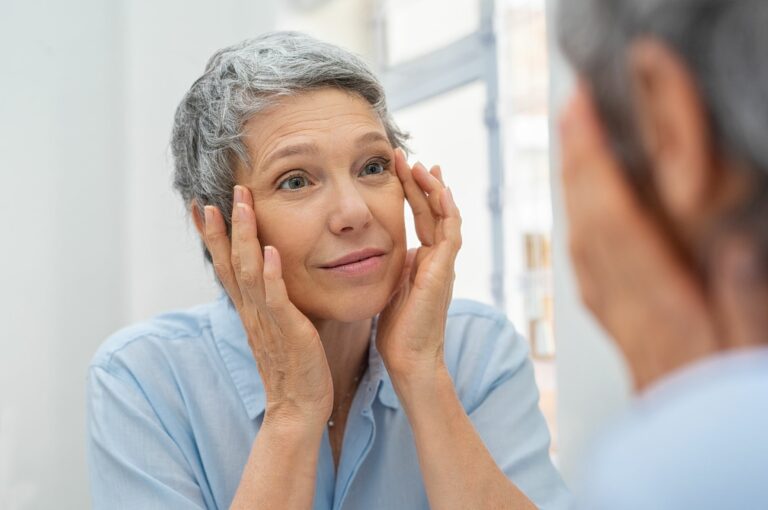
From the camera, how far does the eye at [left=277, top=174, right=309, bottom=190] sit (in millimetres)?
1556

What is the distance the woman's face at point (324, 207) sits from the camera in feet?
5.00

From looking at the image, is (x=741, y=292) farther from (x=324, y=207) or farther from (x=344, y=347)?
(x=344, y=347)

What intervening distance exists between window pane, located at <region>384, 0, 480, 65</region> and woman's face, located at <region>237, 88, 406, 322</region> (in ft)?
4.55

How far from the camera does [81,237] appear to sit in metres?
2.63

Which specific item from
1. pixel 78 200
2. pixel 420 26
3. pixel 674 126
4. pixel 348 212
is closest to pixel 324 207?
pixel 348 212

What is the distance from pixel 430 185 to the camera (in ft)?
5.45

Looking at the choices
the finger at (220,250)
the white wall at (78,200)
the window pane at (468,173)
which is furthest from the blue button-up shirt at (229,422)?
the window pane at (468,173)

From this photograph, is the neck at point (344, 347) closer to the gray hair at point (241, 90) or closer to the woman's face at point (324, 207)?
the woman's face at point (324, 207)

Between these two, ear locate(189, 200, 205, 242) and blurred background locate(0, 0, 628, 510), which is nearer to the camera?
ear locate(189, 200, 205, 242)

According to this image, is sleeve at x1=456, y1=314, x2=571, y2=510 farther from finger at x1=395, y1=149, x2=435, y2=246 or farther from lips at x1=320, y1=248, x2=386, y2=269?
lips at x1=320, y1=248, x2=386, y2=269

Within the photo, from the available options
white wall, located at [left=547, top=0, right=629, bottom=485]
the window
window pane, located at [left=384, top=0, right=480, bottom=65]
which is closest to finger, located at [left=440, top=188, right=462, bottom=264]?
white wall, located at [left=547, top=0, right=629, bottom=485]

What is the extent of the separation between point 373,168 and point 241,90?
28 cm

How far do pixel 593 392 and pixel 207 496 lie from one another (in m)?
0.86

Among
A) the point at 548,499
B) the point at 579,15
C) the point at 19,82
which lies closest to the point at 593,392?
the point at 548,499
